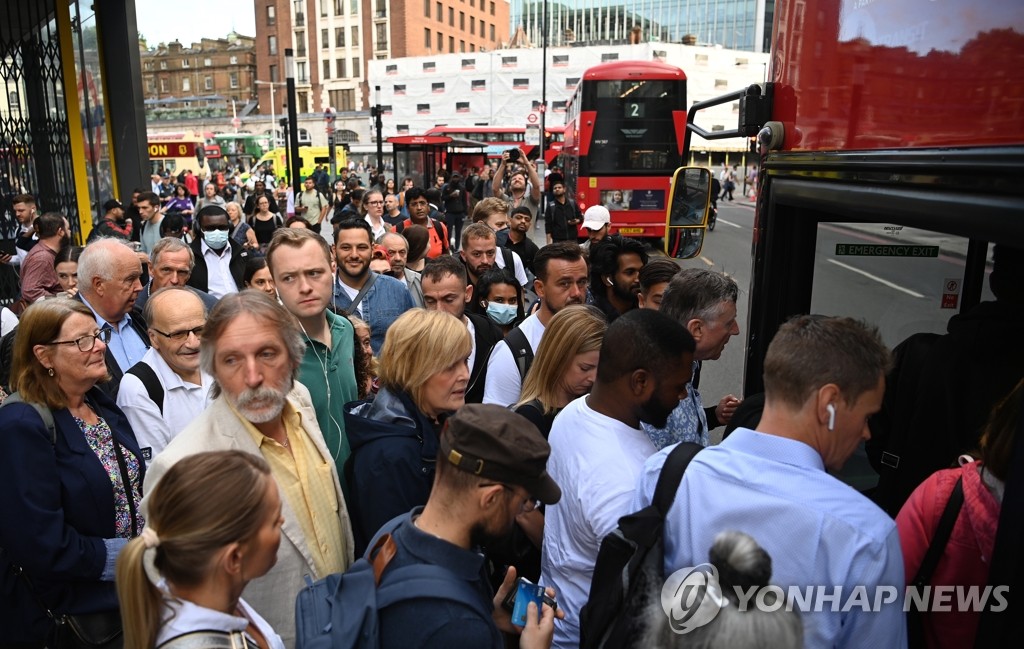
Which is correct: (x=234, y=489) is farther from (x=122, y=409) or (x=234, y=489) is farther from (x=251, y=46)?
(x=251, y=46)

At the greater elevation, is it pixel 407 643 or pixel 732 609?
pixel 732 609

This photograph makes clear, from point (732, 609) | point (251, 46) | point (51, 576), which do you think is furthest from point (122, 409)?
point (251, 46)

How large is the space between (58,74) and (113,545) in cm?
949

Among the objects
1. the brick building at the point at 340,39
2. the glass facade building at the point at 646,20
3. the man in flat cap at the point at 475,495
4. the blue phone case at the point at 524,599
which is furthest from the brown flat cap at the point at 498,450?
the glass facade building at the point at 646,20

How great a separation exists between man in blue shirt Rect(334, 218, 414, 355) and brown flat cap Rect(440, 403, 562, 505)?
3.30 m

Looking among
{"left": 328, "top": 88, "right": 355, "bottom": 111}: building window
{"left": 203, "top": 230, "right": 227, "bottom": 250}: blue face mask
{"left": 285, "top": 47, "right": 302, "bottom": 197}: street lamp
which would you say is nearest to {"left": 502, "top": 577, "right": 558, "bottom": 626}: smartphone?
{"left": 203, "top": 230, "right": 227, "bottom": 250}: blue face mask

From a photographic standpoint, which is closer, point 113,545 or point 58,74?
point 113,545

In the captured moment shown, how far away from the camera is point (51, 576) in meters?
2.52

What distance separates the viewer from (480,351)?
14.3ft

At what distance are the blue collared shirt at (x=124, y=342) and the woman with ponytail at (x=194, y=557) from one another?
8.69ft

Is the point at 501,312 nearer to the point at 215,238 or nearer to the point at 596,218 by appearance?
the point at 596,218

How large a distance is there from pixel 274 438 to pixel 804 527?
1.77 m

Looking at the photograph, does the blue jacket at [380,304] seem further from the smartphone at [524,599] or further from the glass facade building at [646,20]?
the glass facade building at [646,20]

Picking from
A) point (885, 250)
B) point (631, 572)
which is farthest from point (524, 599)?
point (885, 250)
